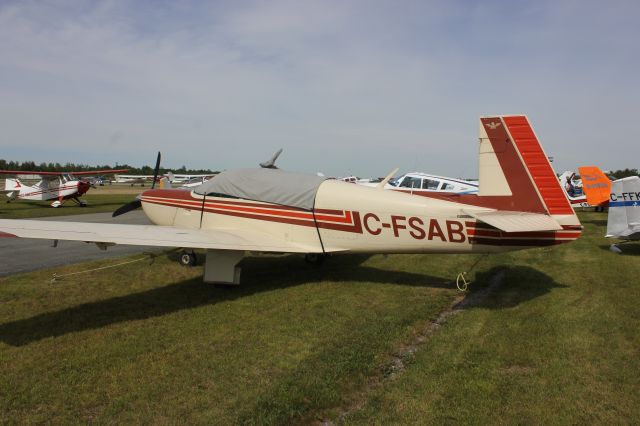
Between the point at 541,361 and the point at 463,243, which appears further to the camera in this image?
the point at 463,243

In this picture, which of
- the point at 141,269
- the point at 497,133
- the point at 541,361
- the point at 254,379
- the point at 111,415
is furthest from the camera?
the point at 141,269

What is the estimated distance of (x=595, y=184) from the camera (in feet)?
55.9

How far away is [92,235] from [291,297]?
314 centimetres

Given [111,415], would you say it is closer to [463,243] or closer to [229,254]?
[229,254]

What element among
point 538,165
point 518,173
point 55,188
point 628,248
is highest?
point 538,165

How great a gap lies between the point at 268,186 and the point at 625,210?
360 inches

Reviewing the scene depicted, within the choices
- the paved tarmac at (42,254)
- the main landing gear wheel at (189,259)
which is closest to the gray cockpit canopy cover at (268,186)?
the main landing gear wheel at (189,259)

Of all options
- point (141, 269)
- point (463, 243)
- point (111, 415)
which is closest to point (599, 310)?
point (463, 243)

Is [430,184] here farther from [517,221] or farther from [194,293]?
[194,293]

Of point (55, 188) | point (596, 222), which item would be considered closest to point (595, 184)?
point (596, 222)

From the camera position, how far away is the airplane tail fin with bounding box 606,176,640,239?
10.4 metres

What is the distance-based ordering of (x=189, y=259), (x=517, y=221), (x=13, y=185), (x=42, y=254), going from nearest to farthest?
(x=517, y=221), (x=189, y=259), (x=42, y=254), (x=13, y=185)

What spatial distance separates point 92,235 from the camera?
608 centimetres

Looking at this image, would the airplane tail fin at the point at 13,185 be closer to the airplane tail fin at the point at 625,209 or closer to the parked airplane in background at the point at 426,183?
the parked airplane in background at the point at 426,183
